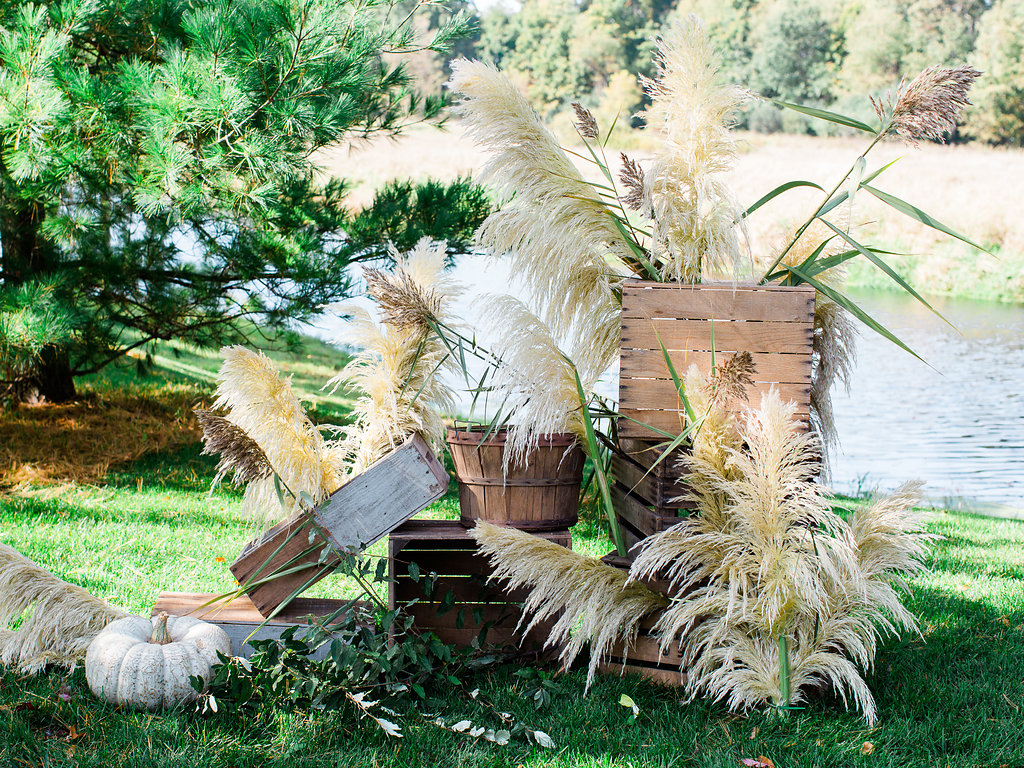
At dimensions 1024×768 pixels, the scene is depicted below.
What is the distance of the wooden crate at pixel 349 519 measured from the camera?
2.53m

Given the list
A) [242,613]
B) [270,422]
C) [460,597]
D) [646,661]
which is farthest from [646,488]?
[242,613]

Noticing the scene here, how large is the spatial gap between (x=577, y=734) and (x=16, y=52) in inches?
145

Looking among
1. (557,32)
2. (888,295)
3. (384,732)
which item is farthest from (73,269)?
(557,32)

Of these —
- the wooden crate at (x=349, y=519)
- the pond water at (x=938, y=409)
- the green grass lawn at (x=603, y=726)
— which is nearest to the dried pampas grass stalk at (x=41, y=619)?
the green grass lawn at (x=603, y=726)

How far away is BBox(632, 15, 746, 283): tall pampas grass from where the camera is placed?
2.47m

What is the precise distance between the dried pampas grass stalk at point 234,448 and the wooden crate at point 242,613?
1.51ft

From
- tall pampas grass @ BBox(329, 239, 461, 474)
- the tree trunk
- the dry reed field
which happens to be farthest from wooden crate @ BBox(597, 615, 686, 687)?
the dry reed field

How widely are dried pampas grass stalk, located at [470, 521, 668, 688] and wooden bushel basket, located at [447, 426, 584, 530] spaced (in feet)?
0.55

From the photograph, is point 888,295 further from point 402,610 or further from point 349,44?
point 402,610

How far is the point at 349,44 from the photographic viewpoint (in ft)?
14.5

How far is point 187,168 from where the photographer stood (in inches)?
160

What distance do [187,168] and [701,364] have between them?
2.78 m

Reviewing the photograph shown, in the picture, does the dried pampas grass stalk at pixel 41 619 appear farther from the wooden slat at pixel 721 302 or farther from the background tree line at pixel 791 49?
the background tree line at pixel 791 49

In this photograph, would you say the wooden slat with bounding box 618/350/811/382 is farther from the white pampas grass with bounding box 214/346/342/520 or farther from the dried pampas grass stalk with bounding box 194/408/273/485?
the dried pampas grass stalk with bounding box 194/408/273/485
